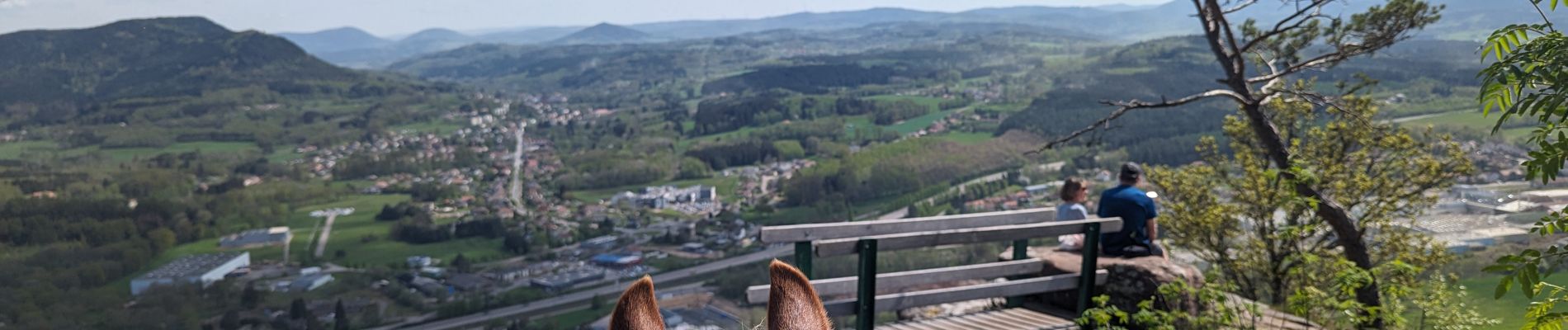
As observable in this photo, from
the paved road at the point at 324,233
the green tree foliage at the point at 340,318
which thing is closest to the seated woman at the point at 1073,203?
the green tree foliage at the point at 340,318

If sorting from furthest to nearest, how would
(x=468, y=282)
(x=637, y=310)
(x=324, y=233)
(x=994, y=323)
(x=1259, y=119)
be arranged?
(x=324, y=233) → (x=468, y=282) → (x=1259, y=119) → (x=994, y=323) → (x=637, y=310)

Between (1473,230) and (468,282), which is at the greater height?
(1473,230)

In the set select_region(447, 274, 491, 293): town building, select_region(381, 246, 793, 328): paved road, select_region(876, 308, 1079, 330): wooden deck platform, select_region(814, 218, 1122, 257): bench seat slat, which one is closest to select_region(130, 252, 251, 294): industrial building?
select_region(447, 274, 491, 293): town building

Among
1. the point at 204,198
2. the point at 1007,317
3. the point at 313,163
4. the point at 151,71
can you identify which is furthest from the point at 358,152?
the point at 1007,317

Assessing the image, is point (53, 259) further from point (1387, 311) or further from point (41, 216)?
point (1387, 311)

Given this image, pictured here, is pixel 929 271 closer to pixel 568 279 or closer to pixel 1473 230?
Answer: pixel 1473 230

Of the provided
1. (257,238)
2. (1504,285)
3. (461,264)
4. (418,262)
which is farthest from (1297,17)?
(257,238)

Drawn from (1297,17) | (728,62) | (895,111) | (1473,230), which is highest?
(1297,17)
